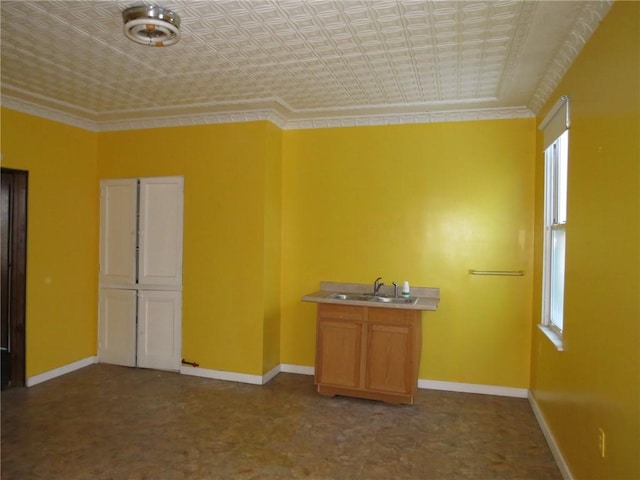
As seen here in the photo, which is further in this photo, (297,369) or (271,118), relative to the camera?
(297,369)

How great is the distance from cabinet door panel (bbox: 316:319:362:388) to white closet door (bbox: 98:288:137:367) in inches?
83.9

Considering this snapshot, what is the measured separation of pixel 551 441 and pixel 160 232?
389 centimetres

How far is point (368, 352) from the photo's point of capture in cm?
372

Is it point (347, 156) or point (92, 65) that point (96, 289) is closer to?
point (92, 65)

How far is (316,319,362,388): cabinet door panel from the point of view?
3754mm

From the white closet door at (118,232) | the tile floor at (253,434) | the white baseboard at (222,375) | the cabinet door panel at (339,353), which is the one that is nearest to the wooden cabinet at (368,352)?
the cabinet door panel at (339,353)

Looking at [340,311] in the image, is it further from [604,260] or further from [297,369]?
[604,260]

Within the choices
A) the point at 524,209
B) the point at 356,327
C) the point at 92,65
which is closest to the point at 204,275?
the point at 356,327

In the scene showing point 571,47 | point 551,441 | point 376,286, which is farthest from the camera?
point 376,286

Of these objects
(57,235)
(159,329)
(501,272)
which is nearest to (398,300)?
(501,272)

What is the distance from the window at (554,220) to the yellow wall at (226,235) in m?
2.43

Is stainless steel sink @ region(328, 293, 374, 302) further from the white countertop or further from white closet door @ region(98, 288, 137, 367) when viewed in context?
white closet door @ region(98, 288, 137, 367)

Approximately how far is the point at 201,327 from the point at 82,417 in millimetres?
1289

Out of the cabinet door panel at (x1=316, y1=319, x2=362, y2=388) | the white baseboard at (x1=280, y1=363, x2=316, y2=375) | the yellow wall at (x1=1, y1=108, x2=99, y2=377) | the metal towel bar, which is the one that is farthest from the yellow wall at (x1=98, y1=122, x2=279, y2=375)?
the metal towel bar
